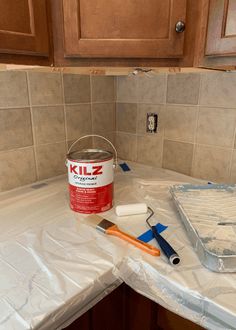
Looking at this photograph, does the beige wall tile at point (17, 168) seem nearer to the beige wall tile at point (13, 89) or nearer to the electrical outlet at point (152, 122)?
the beige wall tile at point (13, 89)

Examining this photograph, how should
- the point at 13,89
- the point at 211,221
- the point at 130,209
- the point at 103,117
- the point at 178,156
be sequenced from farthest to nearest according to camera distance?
the point at 103,117 < the point at 178,156 < the point at 13,89 < the point at 130,209 < the point at 211,221

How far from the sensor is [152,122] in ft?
3.68

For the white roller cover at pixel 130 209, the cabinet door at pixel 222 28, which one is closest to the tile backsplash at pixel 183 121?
the cabinet door at pixel 222 28

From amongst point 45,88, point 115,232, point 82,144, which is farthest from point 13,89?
point 115,232

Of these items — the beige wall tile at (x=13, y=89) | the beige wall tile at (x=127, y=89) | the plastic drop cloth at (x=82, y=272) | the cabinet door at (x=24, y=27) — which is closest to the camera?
the plastic drop cloth at (x=82, y=272)

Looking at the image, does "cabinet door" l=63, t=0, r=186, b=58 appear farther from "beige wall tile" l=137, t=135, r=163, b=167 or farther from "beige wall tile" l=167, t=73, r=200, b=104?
"beige wall tile" l=137, t=135, r=163, b=167

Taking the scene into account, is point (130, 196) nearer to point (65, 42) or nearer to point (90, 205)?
point (90, 205)

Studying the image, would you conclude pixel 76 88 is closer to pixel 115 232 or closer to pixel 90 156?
pixel 90 156

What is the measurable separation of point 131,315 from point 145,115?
2.63 ft

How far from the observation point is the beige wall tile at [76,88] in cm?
102

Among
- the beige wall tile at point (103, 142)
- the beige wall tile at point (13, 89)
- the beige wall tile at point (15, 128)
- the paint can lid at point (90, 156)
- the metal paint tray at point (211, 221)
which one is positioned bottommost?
the metal paint tray at point (211, 221)

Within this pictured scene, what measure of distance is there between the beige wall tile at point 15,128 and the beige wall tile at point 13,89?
2 cm

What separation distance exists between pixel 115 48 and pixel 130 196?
48 cm

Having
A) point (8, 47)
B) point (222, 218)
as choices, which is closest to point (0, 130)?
point (8, 47)
